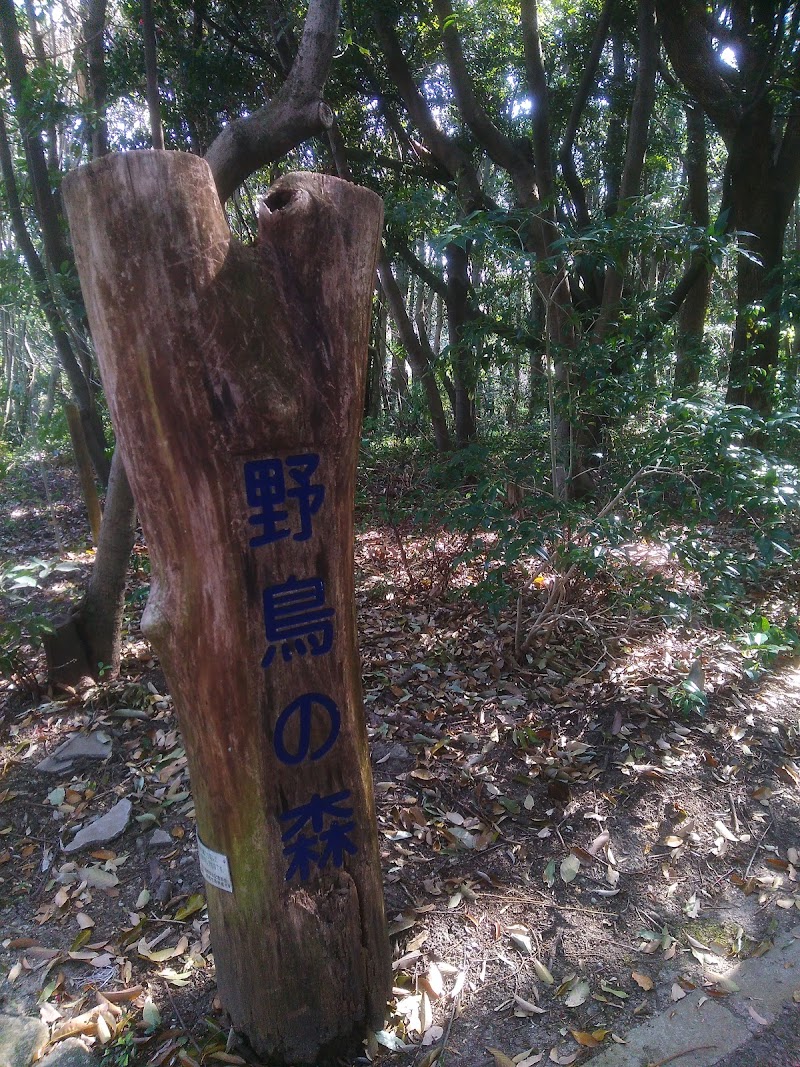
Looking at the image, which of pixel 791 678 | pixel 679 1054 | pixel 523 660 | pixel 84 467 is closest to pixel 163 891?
pixel 679 1054

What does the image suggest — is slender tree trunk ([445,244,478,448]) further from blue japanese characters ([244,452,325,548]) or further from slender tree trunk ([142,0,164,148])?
blue japanese characters ([244,452,325,548])

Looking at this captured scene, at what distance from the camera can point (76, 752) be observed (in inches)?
131

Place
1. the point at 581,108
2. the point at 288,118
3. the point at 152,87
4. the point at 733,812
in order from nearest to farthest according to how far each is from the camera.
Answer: the point at 733,812
the point at 288,118
the point at 152,87
the point at 581,108

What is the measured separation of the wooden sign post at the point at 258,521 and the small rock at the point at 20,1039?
70cm

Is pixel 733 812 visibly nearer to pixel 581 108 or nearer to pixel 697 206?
pixel 581 108

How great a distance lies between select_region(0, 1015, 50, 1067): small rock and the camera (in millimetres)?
2062

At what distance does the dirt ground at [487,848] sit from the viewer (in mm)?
2162

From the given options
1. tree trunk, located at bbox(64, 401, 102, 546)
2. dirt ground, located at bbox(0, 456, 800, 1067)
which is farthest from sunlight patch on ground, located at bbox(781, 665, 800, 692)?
tree trunk, located at bbox(64, 401, 102, 546)

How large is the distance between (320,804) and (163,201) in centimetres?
140

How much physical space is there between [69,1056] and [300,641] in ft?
4.98

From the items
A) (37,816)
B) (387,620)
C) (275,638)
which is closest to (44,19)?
(387,620)

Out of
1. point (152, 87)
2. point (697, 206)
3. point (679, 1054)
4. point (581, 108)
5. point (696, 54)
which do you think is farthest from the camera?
point (697, 206)

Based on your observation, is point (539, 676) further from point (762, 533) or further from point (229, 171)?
point (229, 171)

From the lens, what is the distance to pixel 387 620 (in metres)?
4.49
